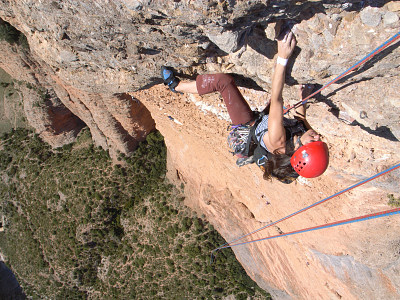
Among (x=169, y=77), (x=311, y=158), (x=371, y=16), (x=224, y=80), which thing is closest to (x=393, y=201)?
(x=311, y=158)

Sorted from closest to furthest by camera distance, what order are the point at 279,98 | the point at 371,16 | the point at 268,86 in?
the point at 371,16 < the point at 279,98 < the point at 268,86

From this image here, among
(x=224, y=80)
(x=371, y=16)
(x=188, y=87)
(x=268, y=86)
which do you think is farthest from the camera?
(x=188, y=87)

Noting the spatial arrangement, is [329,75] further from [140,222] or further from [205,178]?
[140,222]

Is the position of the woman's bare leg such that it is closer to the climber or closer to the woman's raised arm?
the climber

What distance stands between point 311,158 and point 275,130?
531 millimetres

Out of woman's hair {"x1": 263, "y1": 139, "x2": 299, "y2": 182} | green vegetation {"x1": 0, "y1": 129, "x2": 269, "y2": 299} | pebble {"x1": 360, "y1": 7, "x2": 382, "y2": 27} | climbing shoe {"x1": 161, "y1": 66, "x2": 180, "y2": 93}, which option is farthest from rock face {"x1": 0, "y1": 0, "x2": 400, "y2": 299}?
green vegetation {"x1": 0, "y1": 129, "x2": 269, "y2": 299}

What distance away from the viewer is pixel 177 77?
4129mm

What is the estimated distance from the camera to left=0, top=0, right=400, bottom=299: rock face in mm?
2408

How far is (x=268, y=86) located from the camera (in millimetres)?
3545

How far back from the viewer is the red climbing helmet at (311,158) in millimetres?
3121

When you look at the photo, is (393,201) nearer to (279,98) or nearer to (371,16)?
(279,98)

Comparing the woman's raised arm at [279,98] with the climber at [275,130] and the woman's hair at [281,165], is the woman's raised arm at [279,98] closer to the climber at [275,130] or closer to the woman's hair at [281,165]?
the climber at [275,130]

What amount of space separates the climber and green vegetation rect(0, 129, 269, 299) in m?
6.20

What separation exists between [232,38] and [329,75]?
1.11m
